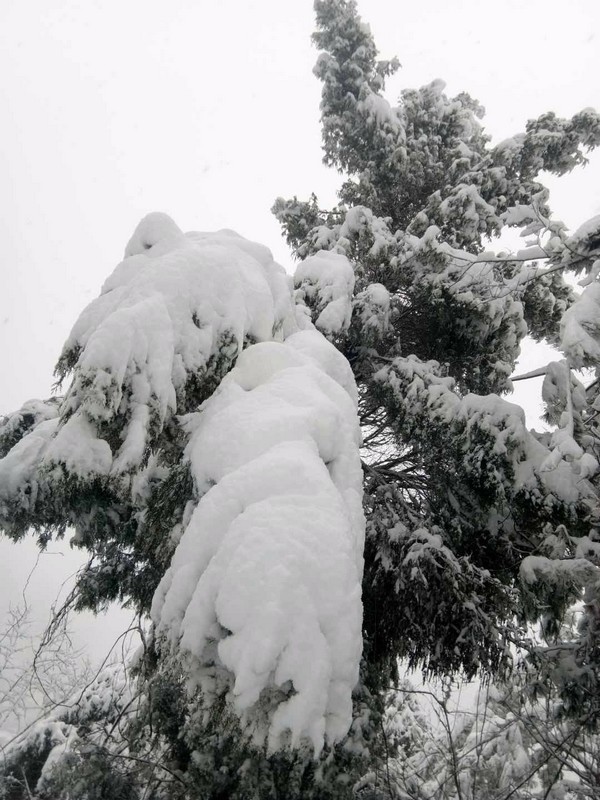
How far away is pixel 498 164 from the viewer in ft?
19.4

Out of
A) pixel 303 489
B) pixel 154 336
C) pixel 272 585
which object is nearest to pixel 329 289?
pixel 154 336

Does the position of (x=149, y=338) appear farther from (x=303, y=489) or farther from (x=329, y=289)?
(x=329, y=289)

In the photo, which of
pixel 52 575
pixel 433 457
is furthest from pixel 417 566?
pixel 52 575

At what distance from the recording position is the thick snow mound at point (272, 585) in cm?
135

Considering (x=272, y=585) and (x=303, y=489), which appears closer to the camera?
(x=272, y=585)

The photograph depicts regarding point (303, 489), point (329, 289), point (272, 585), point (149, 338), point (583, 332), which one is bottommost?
point (272, 585)

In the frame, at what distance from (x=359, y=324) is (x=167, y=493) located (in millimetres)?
3178

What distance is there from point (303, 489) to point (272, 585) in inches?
15.6

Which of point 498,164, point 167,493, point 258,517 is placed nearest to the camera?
point 258,517

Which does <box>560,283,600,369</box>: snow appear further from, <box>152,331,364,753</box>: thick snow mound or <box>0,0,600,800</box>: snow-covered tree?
<box>152,331,364,753</box>: thick snow mound

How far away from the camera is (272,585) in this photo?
1.41 m

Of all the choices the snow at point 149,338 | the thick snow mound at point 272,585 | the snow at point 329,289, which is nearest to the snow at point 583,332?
the thick snow mound at point 272,585

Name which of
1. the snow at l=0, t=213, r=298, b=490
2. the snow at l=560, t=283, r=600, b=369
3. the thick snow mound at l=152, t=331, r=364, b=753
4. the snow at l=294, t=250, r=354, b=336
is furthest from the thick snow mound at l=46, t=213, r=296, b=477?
the snow at l=560, t=283, r=600, b=369

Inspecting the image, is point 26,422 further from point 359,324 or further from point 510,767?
point 510,767
